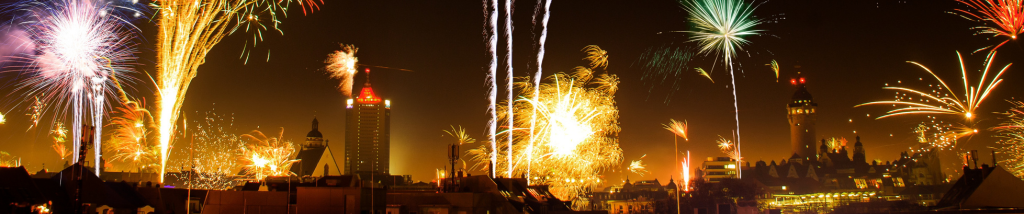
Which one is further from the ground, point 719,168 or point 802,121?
point 802,121

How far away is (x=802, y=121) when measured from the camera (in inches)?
5404

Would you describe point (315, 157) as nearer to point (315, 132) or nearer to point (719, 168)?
point (315, 132)

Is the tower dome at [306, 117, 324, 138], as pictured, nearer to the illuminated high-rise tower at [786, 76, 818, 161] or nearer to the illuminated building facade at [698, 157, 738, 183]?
the illuminated building facade at [698, 157, 738, 183]

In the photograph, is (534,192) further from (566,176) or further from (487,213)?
(487,213)

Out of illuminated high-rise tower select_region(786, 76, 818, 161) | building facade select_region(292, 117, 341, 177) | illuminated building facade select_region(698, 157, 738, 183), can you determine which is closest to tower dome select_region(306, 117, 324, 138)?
building facade select_region(292, 117, 341, 177)

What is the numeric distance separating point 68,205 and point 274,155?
36.4 m

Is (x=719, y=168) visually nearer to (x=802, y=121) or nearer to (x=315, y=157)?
(x=802, y=121)

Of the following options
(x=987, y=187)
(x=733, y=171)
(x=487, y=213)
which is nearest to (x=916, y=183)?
(x=733, y=171)

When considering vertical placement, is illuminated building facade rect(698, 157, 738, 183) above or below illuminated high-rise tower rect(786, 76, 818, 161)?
below

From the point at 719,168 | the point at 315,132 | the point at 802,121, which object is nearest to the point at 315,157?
the point at 315,132

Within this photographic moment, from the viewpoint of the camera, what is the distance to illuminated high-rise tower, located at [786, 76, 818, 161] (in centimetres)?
13438

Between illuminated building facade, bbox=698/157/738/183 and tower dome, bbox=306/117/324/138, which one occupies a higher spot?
tower dome, bbox=306/117/324/138

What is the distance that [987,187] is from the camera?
104ft

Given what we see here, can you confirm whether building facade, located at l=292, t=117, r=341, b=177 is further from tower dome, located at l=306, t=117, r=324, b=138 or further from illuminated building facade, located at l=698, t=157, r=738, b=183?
illuminated building facade, located at l=698, t=157, r=738, b=183
